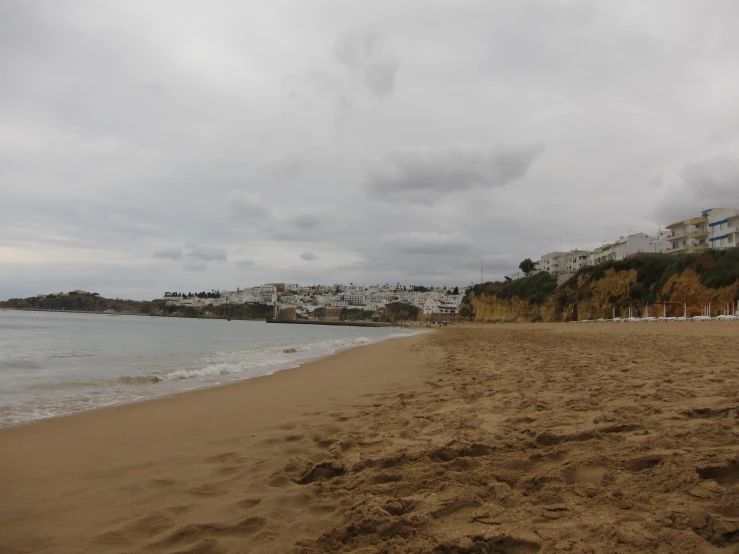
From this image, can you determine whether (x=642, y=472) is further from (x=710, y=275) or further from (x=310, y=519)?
(x=710, y=275)

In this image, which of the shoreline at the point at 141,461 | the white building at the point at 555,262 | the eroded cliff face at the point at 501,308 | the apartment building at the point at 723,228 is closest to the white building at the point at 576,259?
the white building at the point at 555,262

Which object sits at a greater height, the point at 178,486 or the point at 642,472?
the point at 642,472

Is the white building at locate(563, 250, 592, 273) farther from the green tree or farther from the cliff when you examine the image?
the cliff

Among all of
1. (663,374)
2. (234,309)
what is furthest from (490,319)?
(234,309)

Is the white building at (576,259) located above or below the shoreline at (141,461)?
above

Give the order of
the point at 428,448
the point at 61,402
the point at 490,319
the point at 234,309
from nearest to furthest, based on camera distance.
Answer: the point at 428,448
the point at 61,402
the point at 490,319
the point at 234,309

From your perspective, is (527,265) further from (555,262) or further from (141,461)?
(141,461)

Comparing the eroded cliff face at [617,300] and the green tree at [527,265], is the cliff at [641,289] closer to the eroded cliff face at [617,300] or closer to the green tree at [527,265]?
the eroded cliff face at [617,300]

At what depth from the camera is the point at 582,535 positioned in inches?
83.7

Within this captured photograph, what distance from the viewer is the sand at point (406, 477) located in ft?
7.49

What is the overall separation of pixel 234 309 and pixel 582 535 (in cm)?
17202

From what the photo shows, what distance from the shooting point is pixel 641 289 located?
1759 inches

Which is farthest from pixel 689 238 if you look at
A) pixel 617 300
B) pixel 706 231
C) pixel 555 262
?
pixel 555 262

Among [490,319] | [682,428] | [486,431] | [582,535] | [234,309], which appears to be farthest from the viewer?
[234,309]
